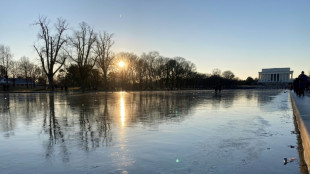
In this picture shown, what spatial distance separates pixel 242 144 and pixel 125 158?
2.99 m

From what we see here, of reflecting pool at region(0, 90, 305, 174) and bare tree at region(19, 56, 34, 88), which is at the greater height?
bare tree at region(19, 56, 34, 88)

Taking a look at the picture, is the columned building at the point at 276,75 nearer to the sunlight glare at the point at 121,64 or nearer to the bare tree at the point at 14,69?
the sunlight glare at the point at 121,64

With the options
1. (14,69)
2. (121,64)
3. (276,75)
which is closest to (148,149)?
(121,64)

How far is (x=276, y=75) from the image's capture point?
149125 mm

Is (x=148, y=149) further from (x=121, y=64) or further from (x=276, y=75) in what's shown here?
(x=276, y=75)

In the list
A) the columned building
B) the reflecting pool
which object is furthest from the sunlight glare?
the columned building

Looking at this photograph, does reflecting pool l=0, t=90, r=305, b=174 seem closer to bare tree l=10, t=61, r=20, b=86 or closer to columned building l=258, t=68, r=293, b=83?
bare tree l=10, t=61, r=20, b=86

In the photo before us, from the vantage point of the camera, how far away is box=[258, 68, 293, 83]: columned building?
5704 inches

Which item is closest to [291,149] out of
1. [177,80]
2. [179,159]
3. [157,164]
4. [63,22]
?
[179,159]

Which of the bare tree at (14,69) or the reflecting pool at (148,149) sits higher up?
the bare tree at (14,69)

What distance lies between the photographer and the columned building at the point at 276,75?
14488cm

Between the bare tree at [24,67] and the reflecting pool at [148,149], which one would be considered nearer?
the reflecting pool at [148,149]

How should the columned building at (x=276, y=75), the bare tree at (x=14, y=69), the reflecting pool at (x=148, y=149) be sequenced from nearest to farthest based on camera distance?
the reflecting pool at (x=148, y=149), the bare tree at (x=14, y=69), the columned building at (x=276, y=75)

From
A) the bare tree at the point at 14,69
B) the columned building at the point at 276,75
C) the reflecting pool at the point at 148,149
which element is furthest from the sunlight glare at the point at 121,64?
the columned building at the point at 276,75
